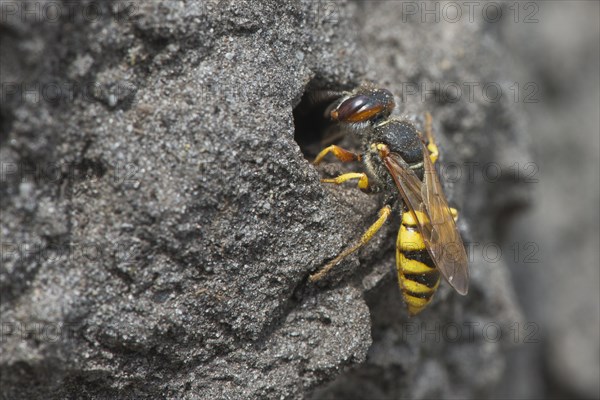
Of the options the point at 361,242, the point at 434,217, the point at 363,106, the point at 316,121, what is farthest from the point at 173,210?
the point at 434,217

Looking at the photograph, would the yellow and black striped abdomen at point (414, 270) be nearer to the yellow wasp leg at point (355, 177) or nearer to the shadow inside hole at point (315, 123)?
the yellow wasp leg at point (355, 177)

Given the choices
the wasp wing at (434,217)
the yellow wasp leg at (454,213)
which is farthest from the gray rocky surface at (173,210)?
the yellow wasp leg at (454,213)

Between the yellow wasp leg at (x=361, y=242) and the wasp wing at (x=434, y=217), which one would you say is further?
the wasp wing at (x=434, y=217)

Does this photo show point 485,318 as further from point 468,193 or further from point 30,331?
point 30,331

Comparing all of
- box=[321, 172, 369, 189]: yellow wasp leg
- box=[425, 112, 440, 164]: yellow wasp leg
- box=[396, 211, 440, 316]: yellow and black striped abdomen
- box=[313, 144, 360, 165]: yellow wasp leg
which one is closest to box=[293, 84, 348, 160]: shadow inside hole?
box=[313, 144, 360, 165]: yellow wasp leg

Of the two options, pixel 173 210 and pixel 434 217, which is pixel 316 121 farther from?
pixel 173 210

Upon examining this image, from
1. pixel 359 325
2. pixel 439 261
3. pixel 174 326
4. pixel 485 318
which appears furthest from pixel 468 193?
pixel 174 326

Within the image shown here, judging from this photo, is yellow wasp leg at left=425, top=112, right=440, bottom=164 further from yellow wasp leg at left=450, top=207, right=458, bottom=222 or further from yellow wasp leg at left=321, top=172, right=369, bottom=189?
yellow wasp leg at left=321, top=172, right=369, bottom=189
